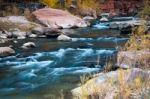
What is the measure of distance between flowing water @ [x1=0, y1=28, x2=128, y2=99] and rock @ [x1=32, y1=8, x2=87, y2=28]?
4.56 m

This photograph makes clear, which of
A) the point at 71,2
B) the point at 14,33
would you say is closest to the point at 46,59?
the point at 14,33

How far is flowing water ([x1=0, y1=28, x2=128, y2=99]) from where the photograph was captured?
341 inches

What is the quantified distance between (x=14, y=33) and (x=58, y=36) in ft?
7.93

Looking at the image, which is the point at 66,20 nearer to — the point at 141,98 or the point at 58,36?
the point at 58,36

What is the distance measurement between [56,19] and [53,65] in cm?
1123

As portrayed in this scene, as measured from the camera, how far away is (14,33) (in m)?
18.8

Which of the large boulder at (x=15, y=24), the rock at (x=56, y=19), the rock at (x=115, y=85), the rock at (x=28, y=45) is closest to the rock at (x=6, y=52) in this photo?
the rock at (x=28, y=45)

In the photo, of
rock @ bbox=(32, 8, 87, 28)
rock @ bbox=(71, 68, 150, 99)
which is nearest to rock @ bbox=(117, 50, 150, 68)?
rock @ bbox=(71, 68, 150, 99)

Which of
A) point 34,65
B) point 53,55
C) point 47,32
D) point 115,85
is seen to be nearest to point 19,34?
point 47,32

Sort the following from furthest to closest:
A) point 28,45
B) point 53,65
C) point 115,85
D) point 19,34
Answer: point 19,34 < point 28,45 < point 53,65 < point 115,85

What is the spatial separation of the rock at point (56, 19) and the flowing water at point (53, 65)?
4555 millimetres

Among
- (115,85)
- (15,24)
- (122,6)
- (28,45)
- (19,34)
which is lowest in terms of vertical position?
(122,6)

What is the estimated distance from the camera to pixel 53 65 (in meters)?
11.7

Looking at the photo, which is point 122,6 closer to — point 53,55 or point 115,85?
point 53,55
